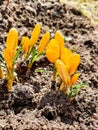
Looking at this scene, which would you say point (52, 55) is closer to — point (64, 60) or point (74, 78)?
point (64, 60)

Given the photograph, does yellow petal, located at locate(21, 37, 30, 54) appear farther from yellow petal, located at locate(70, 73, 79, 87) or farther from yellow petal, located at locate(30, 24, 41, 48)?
yellow petal, located at locate(70, 73, 79, 87)

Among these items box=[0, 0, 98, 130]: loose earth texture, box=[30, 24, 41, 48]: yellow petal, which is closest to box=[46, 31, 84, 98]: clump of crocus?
box=[0, 0, 98, 130]: loose earth texture

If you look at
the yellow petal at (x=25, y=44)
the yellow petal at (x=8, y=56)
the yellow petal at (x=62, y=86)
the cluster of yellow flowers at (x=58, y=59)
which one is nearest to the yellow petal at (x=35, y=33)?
the yellow petal at (x=25, y=44)

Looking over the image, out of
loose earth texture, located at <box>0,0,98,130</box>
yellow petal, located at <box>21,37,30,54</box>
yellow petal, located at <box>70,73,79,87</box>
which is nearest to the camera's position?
loose earth texture, located at <box>0,0,98,130</box>

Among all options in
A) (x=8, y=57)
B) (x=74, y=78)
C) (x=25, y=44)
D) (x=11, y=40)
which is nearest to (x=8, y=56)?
(x=8, y=57)

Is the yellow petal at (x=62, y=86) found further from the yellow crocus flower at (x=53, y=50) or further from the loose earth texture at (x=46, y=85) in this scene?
the yellow crocus flower at (x=53, y=50)
